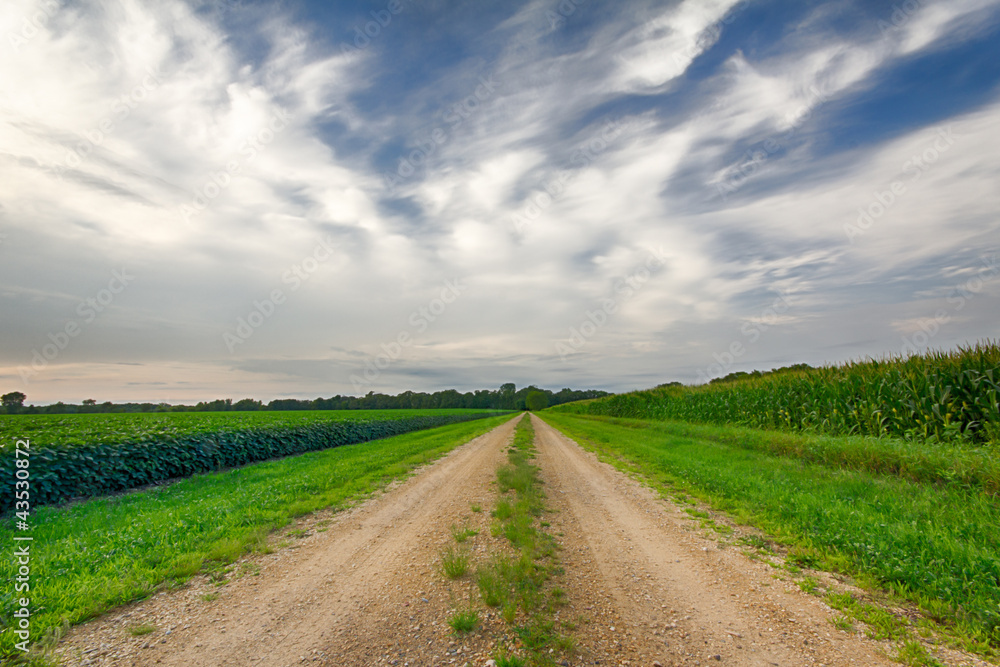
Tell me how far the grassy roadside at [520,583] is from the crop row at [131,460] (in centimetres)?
1039

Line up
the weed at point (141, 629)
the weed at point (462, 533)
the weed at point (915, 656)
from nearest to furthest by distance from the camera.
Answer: the weed at point (915, 656), the weed at point (141, 629), the weed at point (462, 533)

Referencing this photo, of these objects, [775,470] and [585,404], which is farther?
[585,404]

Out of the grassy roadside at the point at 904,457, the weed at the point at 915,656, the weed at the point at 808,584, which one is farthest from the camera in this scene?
the grassy roadside at the point at 904,457

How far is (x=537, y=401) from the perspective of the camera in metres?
154

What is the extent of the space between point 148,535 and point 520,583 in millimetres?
5897

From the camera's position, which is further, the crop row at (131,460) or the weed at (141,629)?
the crop row at (131,460)

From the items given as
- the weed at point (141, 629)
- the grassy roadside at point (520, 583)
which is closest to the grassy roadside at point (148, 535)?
the weed at point (141, 629)

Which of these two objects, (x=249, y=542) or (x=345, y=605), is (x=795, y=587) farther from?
(x=249, y=542)

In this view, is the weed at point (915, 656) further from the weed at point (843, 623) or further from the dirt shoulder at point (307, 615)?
the dirt shoulder at point (307, 615)

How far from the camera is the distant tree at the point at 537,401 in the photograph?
501 ft

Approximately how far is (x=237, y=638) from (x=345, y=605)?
94 centimetres

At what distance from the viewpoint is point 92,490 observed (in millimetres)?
10781

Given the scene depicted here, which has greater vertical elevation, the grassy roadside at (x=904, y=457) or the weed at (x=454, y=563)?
the grassy roadside at (x=904, y=457)

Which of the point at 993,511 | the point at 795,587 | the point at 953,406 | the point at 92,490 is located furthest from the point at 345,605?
the point at 953,406
